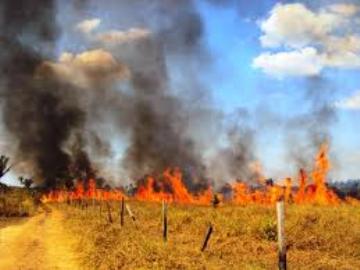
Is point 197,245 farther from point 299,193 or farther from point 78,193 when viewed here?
point 78,193

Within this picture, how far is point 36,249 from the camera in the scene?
28.6m

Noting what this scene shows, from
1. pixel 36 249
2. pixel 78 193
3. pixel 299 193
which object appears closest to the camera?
pixel 36 249

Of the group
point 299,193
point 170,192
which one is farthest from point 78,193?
point 299,193

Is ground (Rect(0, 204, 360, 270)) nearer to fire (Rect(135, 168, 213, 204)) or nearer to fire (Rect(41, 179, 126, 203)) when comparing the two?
fire (Rect(135, 168, 213, 204))

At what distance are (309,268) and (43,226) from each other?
26.9 m

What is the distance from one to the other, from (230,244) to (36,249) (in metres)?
9.12

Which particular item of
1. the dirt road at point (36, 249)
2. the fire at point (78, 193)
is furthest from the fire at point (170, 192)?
the dirt road at point (36, 249)

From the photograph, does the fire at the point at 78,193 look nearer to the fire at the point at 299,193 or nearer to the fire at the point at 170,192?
Result: the fire at the point at 170,192

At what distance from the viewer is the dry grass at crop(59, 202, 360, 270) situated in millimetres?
21359

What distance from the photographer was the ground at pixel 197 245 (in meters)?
21.6

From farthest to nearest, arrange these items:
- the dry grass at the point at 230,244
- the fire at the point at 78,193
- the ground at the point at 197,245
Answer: the fire at the point at 78,193 → the ground at the point at 197,245 → the dry grass at the point at 230,244

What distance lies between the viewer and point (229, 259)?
889 inches

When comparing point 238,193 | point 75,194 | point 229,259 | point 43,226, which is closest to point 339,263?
point 229,259

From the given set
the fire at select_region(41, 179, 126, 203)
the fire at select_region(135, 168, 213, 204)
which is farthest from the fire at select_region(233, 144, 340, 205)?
the fire at select_region(41, 179, 126, 203)
